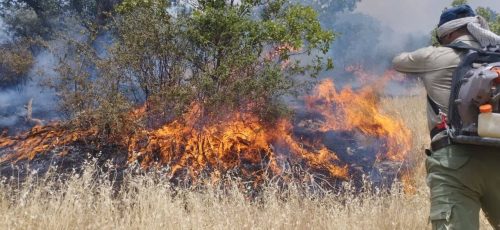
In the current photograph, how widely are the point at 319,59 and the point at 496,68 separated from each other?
4622mm

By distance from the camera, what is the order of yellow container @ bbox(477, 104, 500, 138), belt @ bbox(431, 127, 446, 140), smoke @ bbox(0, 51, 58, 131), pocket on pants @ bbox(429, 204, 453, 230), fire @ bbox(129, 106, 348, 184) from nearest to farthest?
yellow container @ bbox(477, 104, 500, 138) < pocket on pants @ bbox(429, 204, 453, 230) < belt @ bbox(431, 127, 446, 140) < fire @ bbox(129, 106, 348, 184) < smoke @ bbox(0, 51, 58, 131)

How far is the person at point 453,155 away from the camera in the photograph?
114 inches

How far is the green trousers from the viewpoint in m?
2.88

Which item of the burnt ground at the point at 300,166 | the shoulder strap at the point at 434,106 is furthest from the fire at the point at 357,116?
the shoulder strap at the point at 434,106

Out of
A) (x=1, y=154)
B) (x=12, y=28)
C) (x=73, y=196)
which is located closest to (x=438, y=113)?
(x=73, y=196)

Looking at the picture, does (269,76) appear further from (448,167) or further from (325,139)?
(448,167)

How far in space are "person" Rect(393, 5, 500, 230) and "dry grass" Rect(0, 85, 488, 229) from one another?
46.4 inches

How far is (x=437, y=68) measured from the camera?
10.3ft

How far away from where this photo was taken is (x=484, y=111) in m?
2.71

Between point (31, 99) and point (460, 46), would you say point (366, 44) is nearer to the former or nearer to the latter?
point (31, 99)

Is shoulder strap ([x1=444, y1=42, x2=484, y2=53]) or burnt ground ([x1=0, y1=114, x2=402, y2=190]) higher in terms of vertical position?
shoulder strap ([x1=444, y1=42, x2=484, y2=53])

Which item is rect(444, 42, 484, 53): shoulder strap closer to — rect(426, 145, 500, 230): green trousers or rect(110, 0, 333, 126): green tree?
rect(426, 145, 500, 230): green trousers

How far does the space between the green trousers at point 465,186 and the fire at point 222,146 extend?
2.95 m

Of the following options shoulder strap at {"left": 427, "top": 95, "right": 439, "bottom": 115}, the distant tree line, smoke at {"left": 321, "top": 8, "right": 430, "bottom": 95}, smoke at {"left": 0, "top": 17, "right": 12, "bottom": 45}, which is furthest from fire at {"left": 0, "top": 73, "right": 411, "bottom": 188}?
smoke at {"left": 321, "top": 8, "right": 430, "bottom": 95}
